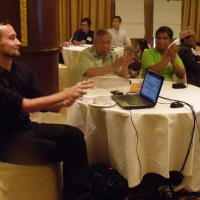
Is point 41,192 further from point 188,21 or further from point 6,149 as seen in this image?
point 188,21

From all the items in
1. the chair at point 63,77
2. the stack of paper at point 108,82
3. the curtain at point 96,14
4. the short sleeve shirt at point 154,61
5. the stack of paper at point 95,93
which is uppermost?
the curtain at point 96,14

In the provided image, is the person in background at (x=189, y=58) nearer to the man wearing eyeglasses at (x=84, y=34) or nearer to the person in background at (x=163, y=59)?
the person in background at (x=163, y=59)

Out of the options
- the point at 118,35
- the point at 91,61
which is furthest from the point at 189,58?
the point at 118,35

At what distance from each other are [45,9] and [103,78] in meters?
1.51

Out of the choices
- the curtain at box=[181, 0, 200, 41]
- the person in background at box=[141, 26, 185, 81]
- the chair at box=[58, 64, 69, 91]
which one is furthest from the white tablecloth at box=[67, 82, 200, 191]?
the curtain at box=[181, 0, 200, 41]

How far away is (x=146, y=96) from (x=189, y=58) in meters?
1.52

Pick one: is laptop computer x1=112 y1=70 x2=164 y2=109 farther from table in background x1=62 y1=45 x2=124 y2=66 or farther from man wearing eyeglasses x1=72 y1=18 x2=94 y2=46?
man wearing eyeglasses x1=72 y1=18 x2=94 y2=46

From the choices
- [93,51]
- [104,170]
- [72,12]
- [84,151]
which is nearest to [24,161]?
[84,151]

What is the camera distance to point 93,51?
2824 millimetres

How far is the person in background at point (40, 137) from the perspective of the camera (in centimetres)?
174

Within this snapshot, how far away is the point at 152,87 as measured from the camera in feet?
6.75

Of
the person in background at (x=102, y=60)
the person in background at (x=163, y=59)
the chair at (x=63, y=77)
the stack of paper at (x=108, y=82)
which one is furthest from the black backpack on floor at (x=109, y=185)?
the chair at (x=63, y=77)

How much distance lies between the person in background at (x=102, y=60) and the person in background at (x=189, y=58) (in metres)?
0.92

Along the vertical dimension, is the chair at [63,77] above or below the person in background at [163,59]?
below
